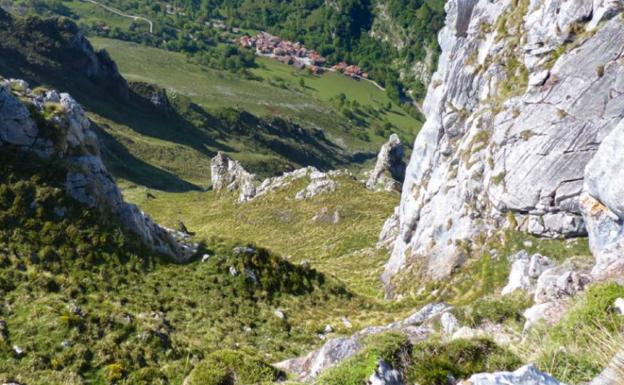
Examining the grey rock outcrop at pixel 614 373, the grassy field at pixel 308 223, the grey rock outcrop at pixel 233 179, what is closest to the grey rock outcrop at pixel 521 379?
the grey rock outcrop at pixel 614 373

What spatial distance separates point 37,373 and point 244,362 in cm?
1001

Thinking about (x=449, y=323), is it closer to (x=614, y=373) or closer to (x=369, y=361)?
(x=369, y=361)

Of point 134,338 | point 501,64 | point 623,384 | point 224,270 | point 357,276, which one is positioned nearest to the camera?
point 623,384

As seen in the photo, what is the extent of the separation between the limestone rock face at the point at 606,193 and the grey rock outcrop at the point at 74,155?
2604 centimetres

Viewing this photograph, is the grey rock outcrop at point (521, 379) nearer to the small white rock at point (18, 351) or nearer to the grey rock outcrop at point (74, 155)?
the small white rock at point (18, 351)

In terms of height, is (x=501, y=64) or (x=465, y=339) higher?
(x=501, y=64)

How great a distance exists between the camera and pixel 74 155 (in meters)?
34.7

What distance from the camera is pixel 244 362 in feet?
49.6

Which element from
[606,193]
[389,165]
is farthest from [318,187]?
[606,193]

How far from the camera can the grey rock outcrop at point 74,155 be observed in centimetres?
3278

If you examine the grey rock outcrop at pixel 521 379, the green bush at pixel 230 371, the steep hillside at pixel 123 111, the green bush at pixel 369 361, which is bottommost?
the steep hillside at pixel 123 111

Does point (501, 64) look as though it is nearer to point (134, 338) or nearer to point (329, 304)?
point (329, 304)

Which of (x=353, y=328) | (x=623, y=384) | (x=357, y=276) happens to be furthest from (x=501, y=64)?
(x=623, y=384)

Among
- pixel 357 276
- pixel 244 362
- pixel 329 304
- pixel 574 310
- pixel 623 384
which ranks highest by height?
pixel 623 384
